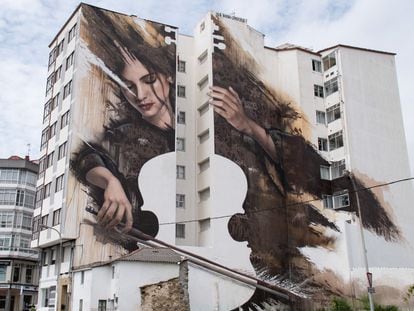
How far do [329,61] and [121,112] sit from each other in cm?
2335

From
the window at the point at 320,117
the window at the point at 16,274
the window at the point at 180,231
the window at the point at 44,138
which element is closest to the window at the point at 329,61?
the window at the point at 320,117

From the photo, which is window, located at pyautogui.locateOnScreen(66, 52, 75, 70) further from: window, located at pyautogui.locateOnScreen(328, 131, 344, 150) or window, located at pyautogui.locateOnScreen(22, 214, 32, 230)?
window, located at pyautogui.locateOnScreen(22, 214, 32, 230)

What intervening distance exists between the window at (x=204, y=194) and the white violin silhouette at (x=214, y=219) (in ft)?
4.88

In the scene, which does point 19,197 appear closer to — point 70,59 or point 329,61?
point 70,59

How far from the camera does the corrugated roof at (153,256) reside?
132 ft

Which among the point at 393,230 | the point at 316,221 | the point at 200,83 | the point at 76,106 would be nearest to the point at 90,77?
the point at 76,106

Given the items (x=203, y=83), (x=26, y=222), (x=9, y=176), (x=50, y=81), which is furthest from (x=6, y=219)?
(x=203, y=83)

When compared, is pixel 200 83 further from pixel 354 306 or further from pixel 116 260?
pixel 354 306

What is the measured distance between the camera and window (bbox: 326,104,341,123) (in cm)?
5472

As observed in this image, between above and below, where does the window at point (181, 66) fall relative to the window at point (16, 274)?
above

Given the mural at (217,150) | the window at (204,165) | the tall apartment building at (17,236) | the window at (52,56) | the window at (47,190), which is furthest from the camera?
the tall apartment building at (17,236)

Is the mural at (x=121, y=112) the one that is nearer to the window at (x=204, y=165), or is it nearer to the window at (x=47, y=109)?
the window at (x=204, y=165)

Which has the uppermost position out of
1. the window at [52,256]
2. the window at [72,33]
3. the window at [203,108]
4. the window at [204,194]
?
the window at [72,33]

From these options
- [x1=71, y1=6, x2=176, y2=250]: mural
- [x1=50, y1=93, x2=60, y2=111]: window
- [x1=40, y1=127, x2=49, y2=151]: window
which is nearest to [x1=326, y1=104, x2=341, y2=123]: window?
[x1=71, y1=6, x2=176, y2=250]: mural
